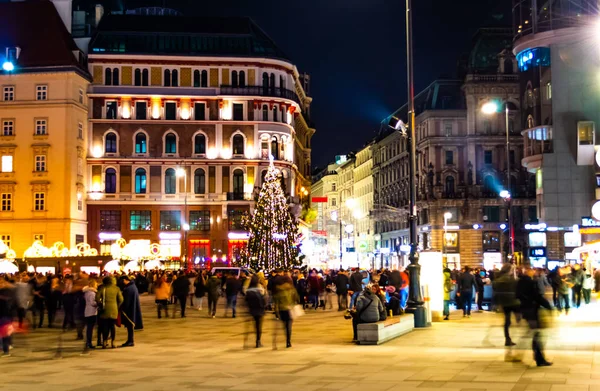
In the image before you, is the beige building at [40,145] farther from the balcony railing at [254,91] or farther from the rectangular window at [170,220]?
the balcony railing at [254,91]

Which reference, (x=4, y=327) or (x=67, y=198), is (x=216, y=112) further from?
(x=4, y=327)

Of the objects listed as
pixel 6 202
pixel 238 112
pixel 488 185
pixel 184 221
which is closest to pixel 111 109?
pixel 238 112

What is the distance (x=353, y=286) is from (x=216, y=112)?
46132mm

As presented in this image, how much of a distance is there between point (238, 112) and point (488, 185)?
101ft

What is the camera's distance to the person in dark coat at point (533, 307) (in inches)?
628

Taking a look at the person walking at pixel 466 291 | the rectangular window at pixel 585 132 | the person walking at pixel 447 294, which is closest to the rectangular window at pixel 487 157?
the rectangular window at pixel 585 132

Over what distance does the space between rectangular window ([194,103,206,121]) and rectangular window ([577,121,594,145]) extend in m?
32.3

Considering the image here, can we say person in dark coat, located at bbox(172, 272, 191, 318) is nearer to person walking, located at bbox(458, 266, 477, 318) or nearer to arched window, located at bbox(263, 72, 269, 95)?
person walking, located at bbox(458, 266, 477, 318)

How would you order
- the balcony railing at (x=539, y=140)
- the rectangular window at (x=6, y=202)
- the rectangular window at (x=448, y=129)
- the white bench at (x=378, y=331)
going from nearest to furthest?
the white bench at (x=378, y=331) < the balcony railing at (x=539, y=140) < the rectangular window at (x=6, y=202) < the rectangular window at (x=448, y=129)

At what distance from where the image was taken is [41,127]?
73.3 metres

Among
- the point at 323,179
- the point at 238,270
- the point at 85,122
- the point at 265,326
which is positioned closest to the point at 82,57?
the point at 85,122

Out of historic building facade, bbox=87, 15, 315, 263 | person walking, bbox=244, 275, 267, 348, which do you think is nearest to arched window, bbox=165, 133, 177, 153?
historic building facade, bbox=87, 15, 315, 263

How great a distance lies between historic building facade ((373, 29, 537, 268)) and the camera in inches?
3686

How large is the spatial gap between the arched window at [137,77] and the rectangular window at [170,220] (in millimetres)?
11611
